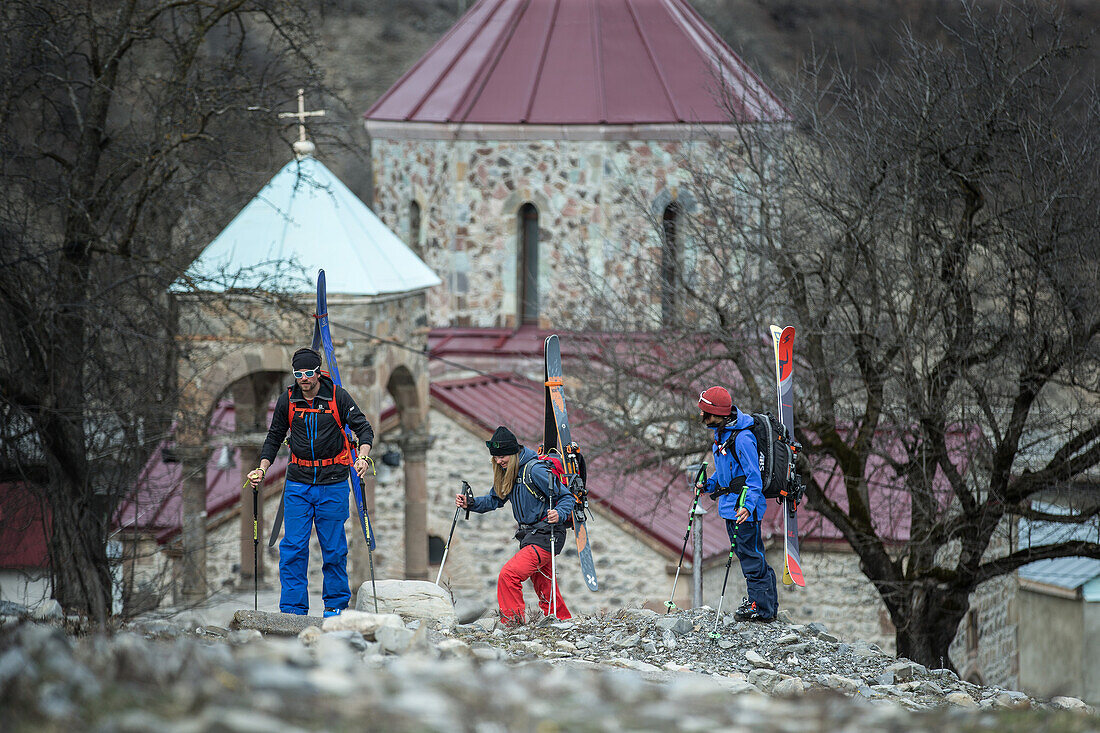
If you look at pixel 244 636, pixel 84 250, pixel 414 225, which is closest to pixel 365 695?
pixel 244 636

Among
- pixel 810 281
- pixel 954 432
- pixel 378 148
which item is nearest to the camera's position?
pixel 954 432

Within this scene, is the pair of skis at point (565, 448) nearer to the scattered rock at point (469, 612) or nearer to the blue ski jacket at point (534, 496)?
the blue ski jacket at point (534, 496)

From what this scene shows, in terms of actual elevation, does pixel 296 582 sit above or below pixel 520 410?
below

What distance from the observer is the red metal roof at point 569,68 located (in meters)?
20.4

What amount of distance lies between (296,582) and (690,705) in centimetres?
429

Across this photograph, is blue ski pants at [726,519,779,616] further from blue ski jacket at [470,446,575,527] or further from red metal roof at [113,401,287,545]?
red metal roof at [113,401,287,545]

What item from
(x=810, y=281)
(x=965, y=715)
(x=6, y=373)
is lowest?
(x=965, y=715)

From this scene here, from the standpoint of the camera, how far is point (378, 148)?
21.6m

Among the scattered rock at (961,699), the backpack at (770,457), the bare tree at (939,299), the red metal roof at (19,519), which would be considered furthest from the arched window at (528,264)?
the scattered rock at (961,699)

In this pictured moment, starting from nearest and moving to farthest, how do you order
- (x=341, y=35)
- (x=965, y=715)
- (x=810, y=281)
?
1. (x=965, y=715)
2. (x=810, y=281)
3. (x=341, y=35)

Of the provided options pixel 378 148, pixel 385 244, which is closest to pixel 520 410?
pixel 385 244

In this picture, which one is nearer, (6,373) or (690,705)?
(690,705)

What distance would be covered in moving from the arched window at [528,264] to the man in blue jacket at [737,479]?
11859 millimetres

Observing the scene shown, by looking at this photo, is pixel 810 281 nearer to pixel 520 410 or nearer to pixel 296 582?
pixel 520 410
